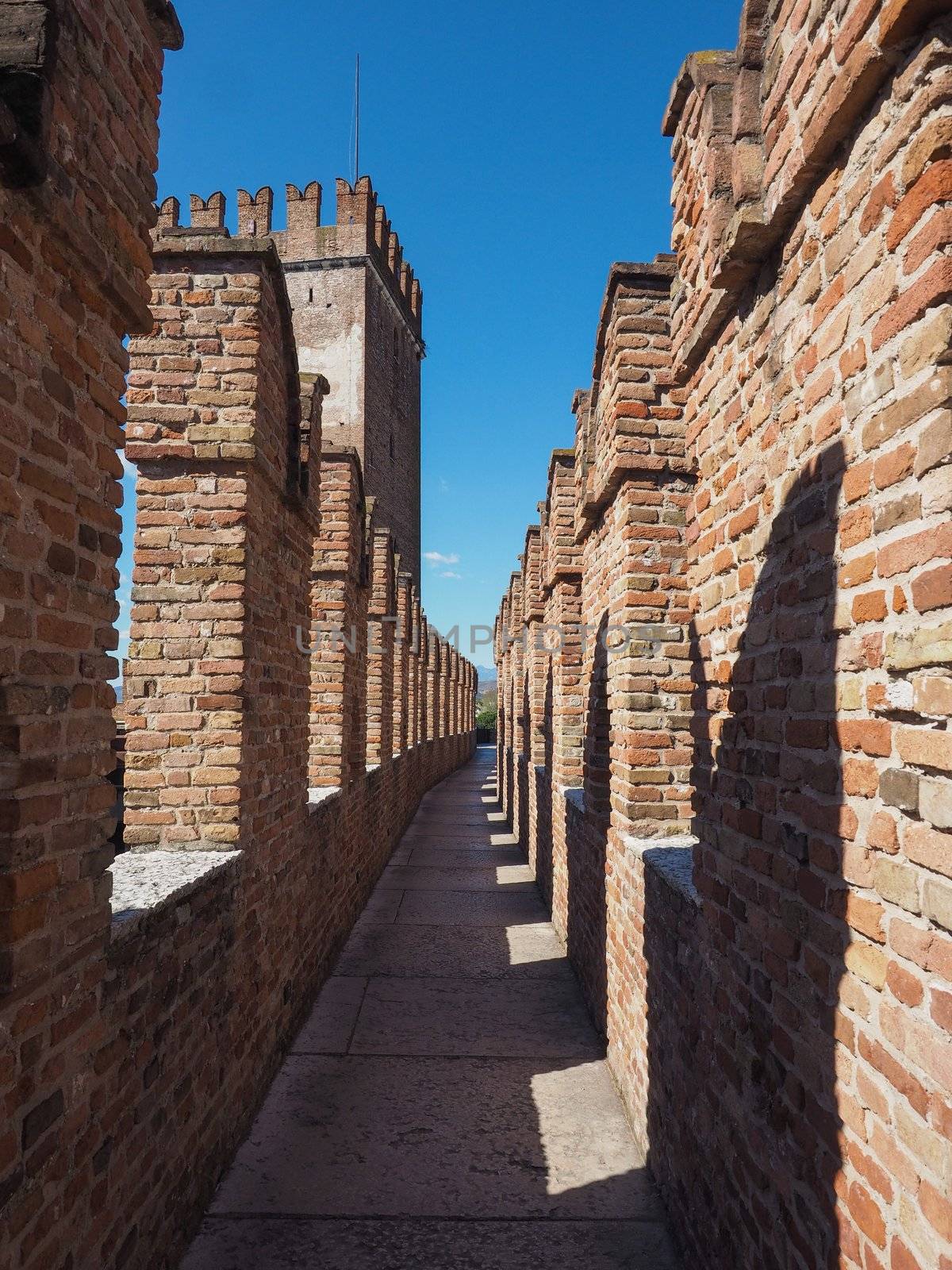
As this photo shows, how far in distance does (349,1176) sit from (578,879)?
2661mm

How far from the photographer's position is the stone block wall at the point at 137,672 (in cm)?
181

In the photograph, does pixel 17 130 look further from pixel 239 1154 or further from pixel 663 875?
pixel 239 1154

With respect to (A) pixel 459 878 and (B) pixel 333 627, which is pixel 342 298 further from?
(B) pixel 333 627

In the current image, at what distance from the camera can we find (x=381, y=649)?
9.62 metres

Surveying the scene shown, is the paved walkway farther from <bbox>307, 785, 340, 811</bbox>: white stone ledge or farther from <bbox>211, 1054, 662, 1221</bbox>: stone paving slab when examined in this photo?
<bbox>307, 785, 340, 811</bbox>: white stone ledge

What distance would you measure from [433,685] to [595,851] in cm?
1452

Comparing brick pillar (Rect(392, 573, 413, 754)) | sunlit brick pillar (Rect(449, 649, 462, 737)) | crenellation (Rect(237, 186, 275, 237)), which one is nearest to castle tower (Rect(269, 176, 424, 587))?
crenellation (Rect(237, 186, 275, 237))

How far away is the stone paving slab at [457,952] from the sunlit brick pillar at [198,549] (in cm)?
253

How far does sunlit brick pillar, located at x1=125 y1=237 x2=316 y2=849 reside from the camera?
354 cm

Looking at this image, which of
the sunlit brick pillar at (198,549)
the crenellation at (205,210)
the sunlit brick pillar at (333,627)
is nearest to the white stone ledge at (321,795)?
the sunlit brick pillar at (333,627)

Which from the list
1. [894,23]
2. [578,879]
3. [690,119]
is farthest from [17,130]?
[578,879]

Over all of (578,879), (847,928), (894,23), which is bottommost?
(578,879)

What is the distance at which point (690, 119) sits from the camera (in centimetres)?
270

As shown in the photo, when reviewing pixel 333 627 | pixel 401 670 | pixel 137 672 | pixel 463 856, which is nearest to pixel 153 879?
pixel 137 672
